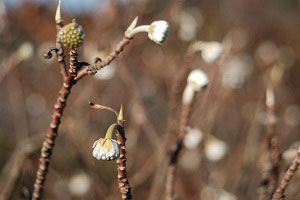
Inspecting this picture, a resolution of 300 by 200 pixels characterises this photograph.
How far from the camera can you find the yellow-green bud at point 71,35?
784 millimetres

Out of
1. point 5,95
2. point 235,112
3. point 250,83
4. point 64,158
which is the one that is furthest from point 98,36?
point 5,95

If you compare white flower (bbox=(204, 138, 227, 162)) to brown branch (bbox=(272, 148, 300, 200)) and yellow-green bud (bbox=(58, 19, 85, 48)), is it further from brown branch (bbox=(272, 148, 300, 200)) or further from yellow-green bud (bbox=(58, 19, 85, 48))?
yellow-green bud (bbox=(58, 19, 85, 48))

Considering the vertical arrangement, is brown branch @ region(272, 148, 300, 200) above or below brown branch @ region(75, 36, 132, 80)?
below

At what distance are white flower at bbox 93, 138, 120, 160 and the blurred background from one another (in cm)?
41

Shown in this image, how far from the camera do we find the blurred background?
185cm

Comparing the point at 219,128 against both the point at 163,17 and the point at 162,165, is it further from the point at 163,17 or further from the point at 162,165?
the point at 162,165

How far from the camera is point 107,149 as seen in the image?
2.81 ft

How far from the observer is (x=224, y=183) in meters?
2.36

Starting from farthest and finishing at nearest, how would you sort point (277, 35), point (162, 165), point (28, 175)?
point (277, 35) → point (28, 175) → point (162, 165)

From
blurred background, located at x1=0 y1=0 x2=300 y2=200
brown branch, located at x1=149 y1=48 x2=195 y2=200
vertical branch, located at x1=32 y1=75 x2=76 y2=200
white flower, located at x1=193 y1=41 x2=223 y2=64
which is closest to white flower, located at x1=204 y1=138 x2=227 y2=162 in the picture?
blurred background, located at x1=0 y1=0 x2=300 y2=200

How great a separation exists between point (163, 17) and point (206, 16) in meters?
1.97

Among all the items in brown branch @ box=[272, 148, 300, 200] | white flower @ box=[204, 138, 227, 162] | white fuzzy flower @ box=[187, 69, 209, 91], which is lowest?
brown branch @ box=[272, 148, 300, 200]

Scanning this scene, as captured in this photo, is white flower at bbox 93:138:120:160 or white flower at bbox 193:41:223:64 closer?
white flower at bbox 93:138:120:160

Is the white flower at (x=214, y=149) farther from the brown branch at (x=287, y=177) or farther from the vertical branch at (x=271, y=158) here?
the brown branch at (x=287, y=177)
